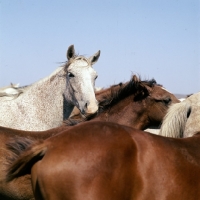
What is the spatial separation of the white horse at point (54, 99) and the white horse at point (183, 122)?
53.0 inches

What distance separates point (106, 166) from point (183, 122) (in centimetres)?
152

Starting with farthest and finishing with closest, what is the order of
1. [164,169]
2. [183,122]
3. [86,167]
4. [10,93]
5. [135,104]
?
1. [10,93]
2. [135,104]
3. [183,122]
4. [164,169]
5. [86,167]

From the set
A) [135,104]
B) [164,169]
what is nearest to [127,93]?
[135,104]

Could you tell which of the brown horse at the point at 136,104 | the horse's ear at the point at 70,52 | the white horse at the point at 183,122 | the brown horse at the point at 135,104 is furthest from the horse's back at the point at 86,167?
the horse's ear at the point at 70,52

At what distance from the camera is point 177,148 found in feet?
10.3

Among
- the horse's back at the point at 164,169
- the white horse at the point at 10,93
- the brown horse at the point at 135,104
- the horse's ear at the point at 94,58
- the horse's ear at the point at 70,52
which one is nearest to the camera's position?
the horse's back at the point at 164,169

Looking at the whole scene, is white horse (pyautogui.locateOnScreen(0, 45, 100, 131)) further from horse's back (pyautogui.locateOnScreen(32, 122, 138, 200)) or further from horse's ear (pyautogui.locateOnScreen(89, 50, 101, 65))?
horse's back (pyautogui.locateOnScreen(32, 122, 138, 200))

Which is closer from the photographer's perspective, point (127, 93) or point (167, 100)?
point (127, 93)

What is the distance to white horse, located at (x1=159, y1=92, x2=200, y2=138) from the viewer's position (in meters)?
4.06

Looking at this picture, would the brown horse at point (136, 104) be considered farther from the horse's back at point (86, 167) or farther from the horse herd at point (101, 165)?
the horse's back at point (86, 167)

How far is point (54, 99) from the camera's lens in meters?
5.48

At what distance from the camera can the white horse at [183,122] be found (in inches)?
160

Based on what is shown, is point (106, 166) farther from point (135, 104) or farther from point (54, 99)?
point (54, 99)

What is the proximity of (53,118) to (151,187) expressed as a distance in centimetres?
274
